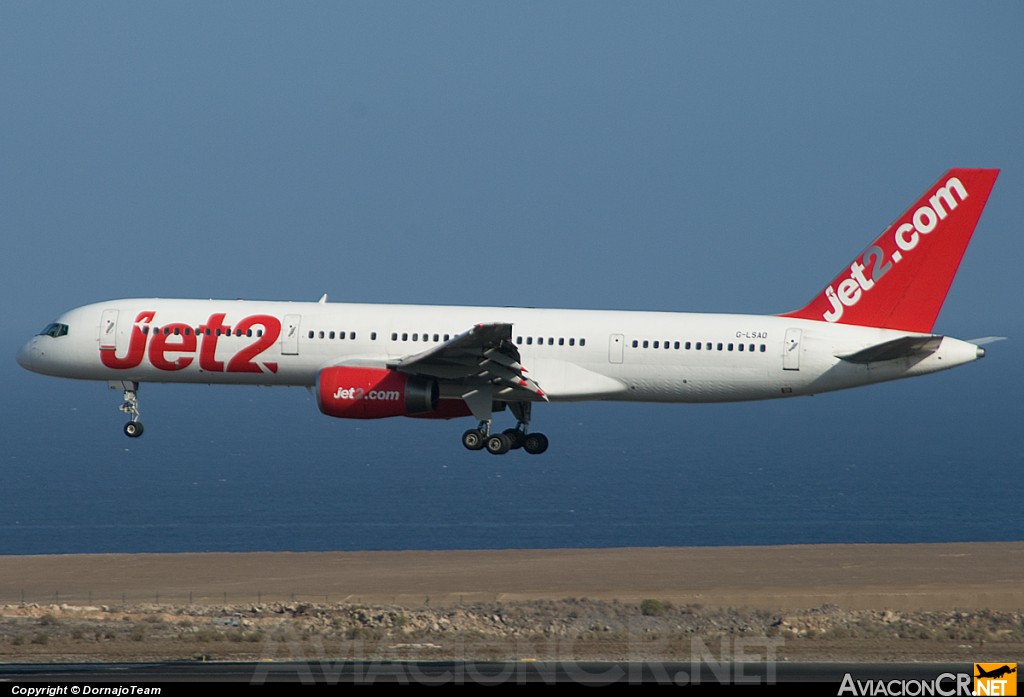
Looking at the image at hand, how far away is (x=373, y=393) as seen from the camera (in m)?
47.8

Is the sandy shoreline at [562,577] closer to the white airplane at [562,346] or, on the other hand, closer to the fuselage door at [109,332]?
the fuselage door at [109,332]

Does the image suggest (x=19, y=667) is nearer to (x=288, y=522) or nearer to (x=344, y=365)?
(x=344, y=365)

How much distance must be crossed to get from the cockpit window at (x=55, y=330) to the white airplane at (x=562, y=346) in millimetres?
1571

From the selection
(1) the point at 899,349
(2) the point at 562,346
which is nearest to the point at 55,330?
(2) the point at 562,346

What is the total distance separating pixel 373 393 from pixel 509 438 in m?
5.25

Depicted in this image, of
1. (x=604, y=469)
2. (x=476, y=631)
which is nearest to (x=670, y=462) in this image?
(x=604, y=469)

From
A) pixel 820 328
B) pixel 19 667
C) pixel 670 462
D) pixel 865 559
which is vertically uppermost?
pixel 670 462

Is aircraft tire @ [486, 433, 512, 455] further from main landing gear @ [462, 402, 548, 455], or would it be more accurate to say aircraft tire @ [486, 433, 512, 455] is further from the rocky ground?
the rocky ground

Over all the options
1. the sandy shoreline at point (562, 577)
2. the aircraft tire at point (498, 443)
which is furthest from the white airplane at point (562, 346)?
the sandy shoreline at point (562, 577)

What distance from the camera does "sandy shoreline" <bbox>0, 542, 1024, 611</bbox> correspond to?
69.3 metres

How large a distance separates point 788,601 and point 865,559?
2299cm

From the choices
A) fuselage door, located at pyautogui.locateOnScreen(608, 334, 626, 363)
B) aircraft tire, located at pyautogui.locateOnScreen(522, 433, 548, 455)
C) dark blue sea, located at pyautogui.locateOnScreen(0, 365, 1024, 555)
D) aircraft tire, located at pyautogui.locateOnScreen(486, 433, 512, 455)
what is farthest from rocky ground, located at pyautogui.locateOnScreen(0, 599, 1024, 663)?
dark blue sea, located at pyautogui.locateOnScreen(0, 365, 1024, 555)

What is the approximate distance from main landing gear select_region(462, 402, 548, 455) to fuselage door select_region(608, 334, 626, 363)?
3.67 metres

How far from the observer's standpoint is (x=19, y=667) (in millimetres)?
38344
